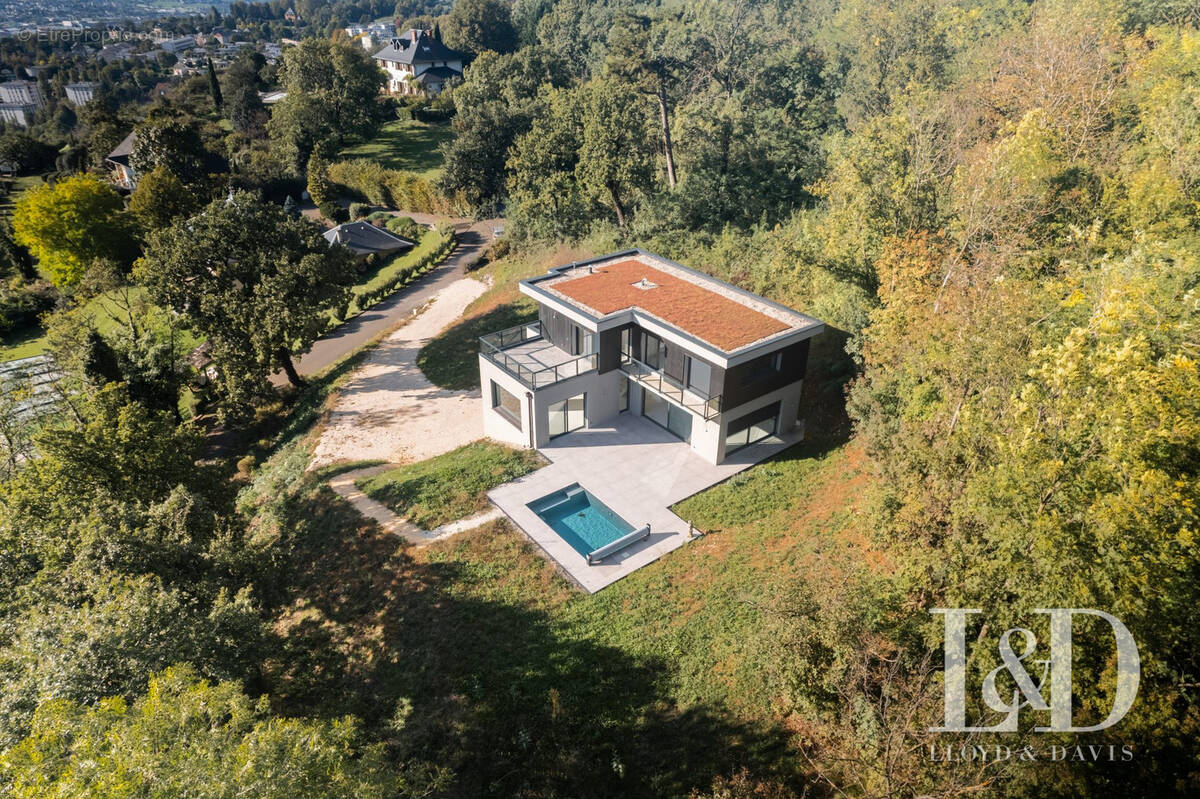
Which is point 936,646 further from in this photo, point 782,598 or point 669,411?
point 669,411

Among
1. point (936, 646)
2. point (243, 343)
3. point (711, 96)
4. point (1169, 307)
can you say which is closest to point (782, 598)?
point (936, 646)

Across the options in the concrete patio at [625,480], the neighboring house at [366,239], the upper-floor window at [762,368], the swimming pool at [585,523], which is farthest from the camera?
the neighboring house at [366,239]

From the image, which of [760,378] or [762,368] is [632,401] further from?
[762,368]

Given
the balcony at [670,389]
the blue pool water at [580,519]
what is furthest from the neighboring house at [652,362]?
the blue pool water at [580,519]

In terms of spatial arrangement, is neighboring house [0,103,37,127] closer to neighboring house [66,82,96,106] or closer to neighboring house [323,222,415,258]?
neighboring house [66,82,96,106]

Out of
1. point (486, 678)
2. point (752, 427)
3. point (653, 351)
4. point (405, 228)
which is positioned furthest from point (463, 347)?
point (405, 228)

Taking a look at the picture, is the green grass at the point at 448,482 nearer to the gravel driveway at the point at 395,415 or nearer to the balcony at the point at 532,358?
the gravel driveway at the point at 395,415

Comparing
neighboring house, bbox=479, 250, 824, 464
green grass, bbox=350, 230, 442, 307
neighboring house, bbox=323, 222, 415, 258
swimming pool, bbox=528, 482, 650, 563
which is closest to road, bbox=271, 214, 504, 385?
green grass, bbox=350, 230, 442, 307
